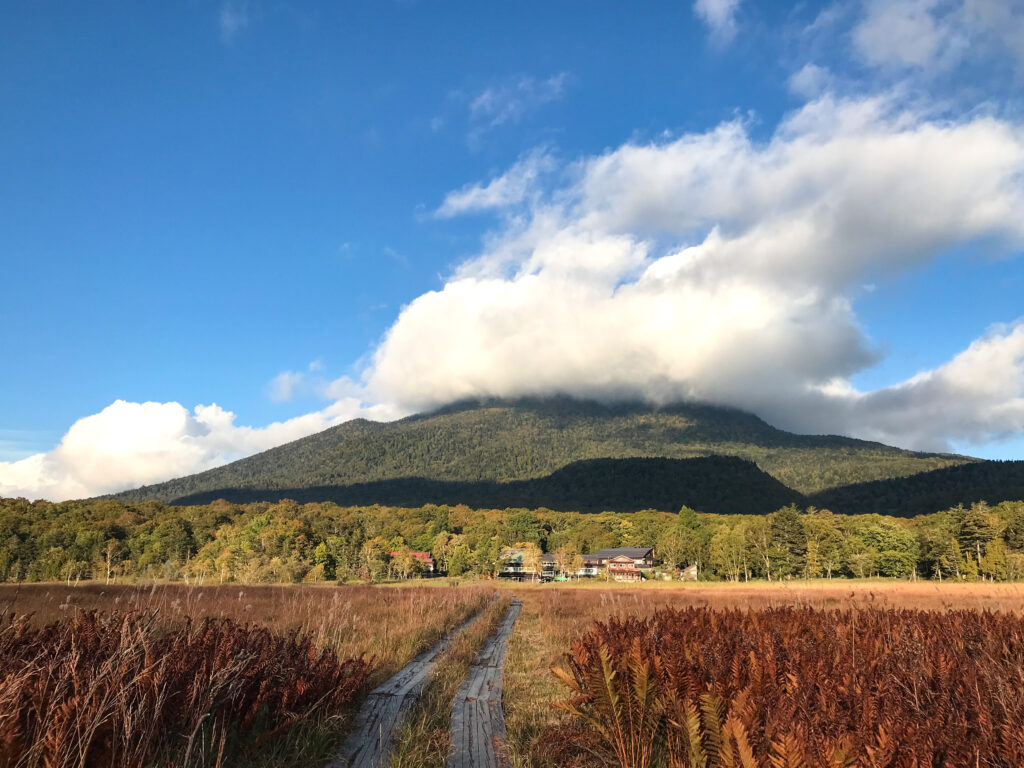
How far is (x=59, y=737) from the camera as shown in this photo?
10.8 feet

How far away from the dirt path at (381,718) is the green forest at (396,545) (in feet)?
168

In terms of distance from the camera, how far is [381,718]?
6.48m

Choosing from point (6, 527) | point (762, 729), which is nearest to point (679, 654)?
point (762, 729)

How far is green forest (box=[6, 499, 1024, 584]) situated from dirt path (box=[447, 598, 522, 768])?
168 feet

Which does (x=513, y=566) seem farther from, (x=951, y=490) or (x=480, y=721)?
(x=951, y=490)

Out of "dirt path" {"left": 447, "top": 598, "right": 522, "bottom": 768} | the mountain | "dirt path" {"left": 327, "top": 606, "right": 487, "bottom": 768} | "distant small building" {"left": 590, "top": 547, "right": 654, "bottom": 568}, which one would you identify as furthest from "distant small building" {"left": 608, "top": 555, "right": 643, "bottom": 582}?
"dirt path" {"left": 327, "top": 606, "right": 487, "bottom": 768}

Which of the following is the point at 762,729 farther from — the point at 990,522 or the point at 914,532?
the point at 914,532

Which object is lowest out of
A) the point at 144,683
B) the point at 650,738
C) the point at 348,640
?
the point at 348,640

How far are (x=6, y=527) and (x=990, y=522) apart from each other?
138867 millimetres

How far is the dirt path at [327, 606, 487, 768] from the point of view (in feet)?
17.1

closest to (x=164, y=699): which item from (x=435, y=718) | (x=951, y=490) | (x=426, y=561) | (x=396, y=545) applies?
(x=435, y=718)

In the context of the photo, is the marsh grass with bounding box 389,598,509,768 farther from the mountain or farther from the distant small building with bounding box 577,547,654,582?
the mountain

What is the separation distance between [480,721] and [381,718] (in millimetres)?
1247

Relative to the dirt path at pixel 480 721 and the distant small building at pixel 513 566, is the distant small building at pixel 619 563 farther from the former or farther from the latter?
the dirt path at pixel 480 721
